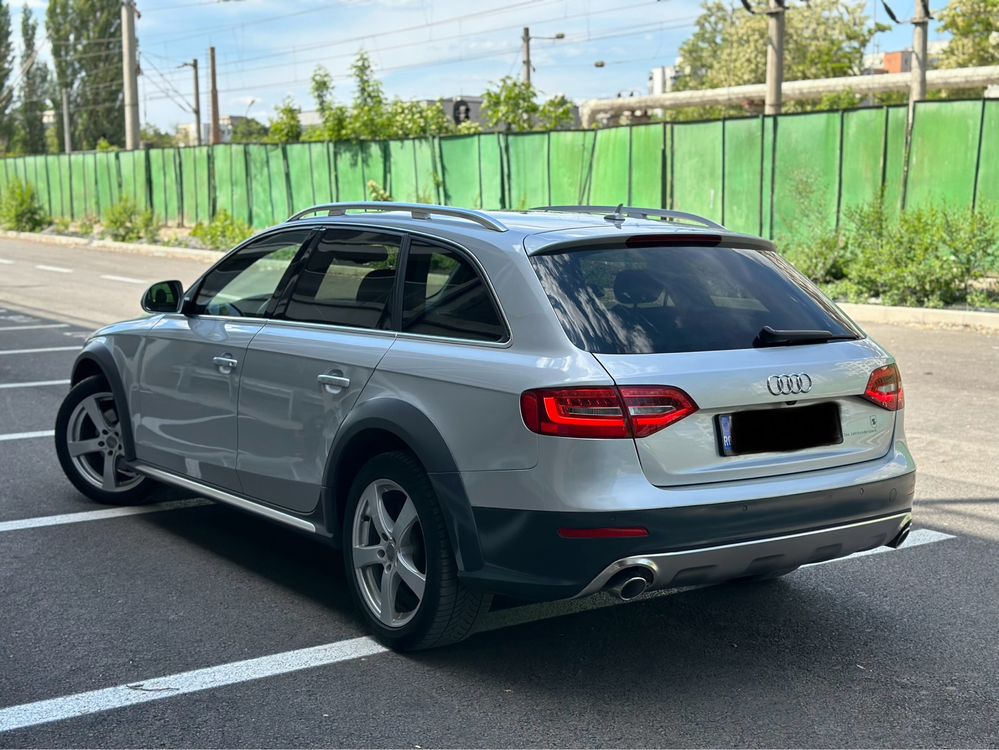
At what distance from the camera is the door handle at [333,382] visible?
15.6 feet

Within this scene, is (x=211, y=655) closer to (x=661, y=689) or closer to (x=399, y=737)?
(x=399, y=737)

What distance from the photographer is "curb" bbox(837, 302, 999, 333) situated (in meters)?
14.3

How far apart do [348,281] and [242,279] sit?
1132mm

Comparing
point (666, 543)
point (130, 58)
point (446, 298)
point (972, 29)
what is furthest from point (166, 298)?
point (972, 29)

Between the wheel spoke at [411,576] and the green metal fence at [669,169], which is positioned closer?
the wheel spoke at [411,576]

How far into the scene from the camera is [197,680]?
4.24 meters

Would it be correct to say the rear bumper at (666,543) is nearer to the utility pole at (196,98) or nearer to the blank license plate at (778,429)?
the blank license plate at (778,429)

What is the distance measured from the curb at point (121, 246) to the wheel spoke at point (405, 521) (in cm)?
2330

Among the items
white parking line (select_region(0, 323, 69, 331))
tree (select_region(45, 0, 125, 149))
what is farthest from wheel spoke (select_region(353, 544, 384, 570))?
tree (select_region(45, 0, 125, 149))

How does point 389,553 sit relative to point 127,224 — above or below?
above

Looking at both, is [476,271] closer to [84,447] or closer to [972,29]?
[84,447]

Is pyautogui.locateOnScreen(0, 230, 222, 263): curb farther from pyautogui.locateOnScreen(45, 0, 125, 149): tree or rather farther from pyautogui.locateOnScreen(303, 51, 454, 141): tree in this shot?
pyautogui.locateOnScreen(45, 0, 125, 149): tree

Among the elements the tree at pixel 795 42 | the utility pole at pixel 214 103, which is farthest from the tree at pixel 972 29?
the utility pole at pixel 214 103

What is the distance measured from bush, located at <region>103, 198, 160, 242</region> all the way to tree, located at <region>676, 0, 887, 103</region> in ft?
141
